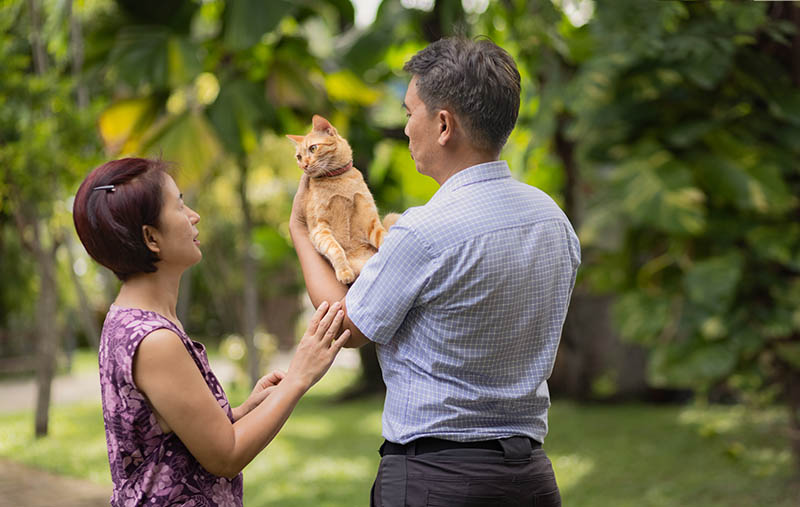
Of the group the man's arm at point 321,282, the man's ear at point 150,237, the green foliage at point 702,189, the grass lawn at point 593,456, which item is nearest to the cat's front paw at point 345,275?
the man's arm at point 321,282


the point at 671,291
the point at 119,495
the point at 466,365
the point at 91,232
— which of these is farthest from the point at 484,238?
the point at 671,291

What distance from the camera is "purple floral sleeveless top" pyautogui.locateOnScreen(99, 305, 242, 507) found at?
161 centimetres

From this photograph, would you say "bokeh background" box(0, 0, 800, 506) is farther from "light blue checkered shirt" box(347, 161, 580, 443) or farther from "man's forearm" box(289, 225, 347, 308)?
"light blue checkered shirt" box(347, 161, 580, 443)

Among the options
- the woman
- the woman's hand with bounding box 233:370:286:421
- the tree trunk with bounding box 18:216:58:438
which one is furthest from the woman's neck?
the tree trunk with bounding box 18:216:58:438

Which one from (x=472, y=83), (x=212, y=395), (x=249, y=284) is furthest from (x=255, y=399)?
(x=249, y=284)

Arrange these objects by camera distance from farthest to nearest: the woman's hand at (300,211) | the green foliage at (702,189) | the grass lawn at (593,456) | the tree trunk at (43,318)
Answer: the tree trunk at (43,318) < the grass lawn at (593,456) < the green foliage at (702,189) < the woman's hand at (300,211)

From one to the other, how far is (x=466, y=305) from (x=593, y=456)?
6.09 meters

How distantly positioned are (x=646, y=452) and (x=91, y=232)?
21.5ft

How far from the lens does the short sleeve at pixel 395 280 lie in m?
1.59

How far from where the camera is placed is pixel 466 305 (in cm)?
161

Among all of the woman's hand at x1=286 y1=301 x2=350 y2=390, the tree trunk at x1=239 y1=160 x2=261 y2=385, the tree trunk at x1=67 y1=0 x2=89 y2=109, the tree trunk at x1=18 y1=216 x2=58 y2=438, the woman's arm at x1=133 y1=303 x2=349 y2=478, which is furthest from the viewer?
the tree trunk at x1=239 y1=160 x2=261 y2=385

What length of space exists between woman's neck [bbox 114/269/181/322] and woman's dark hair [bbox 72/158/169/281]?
0.03m

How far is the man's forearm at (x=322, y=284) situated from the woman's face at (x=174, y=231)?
24cm

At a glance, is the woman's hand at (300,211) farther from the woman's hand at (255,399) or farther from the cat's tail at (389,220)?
the woman's hand at (255,399)
